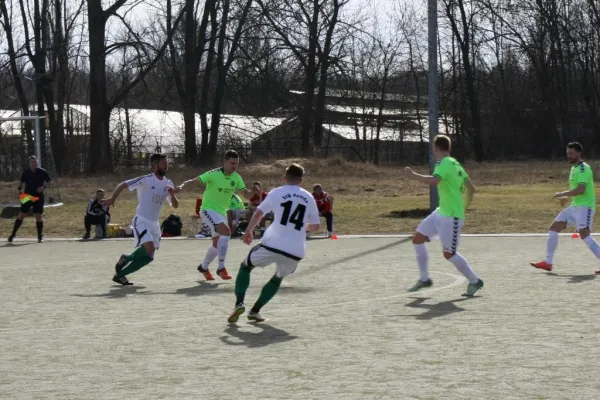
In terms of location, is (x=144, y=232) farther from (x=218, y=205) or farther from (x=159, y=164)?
(x=218, y=205)

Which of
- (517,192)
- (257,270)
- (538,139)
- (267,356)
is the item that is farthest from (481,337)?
(538,139)

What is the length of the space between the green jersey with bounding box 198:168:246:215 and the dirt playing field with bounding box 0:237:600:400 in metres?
1.19

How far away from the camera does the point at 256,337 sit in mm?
9664

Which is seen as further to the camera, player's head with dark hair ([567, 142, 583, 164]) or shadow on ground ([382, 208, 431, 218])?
shadow on ground ([382, 208, 431, 218])

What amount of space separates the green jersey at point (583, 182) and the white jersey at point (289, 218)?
19.3 ft

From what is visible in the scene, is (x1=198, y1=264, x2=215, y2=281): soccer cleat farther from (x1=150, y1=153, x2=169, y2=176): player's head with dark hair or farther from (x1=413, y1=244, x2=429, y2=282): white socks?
(x1=413, y1=244, x2=429, y2=282): white socks

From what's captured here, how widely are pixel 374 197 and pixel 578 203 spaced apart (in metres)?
20.6

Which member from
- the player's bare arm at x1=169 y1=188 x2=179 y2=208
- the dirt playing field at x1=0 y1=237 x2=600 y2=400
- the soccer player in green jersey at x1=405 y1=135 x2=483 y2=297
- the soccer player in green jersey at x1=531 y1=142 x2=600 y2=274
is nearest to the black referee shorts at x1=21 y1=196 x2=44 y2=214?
the dirt playing field at x1=0 y1=237 x2=600 y2=400

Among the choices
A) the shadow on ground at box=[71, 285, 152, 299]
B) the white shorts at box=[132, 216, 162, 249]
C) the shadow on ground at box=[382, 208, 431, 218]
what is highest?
the white shorts at box=[132, 216, 162, 249]

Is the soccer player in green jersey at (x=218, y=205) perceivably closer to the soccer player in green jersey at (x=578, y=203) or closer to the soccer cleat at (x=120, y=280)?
the soccer cleat at (x=120, y=280)

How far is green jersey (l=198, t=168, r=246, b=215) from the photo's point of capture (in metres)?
14.9

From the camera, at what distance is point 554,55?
67312 millimetres

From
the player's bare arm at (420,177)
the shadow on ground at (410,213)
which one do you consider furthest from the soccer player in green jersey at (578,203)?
the shadow on ground at (410,213)

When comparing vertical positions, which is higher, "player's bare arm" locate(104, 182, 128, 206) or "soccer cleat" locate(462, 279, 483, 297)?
"player's bare arm" locate(104, 182, 128, 206)
